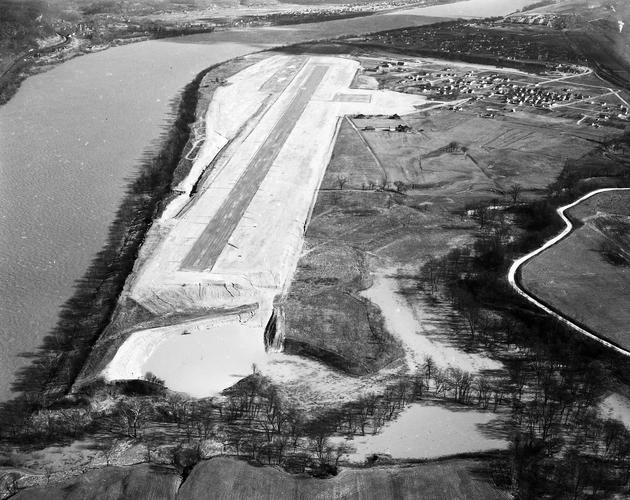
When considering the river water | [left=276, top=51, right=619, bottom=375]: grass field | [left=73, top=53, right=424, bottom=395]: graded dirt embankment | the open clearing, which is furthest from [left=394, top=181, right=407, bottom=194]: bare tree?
the open clearing

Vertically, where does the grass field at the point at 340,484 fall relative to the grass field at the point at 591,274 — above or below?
above

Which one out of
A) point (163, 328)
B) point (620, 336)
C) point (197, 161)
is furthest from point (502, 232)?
point (197, 161)

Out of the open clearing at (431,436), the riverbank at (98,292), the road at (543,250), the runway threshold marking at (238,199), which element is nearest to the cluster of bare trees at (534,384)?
the road at (543,250)

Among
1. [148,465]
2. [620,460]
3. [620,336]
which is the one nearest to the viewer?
[148,465]

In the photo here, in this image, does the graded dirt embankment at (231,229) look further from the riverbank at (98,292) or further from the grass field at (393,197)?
the grass field at (393,197)

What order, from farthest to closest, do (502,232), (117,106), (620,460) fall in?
(117,106)
(502,232)
(620,460)

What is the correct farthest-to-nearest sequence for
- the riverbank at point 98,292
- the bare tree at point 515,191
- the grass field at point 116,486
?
1. the bare tree at point 515,191
2. the riverbank at point 98,292
3. the grass field at point 116,486

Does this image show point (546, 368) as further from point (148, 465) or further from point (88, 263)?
point (88, 263)
